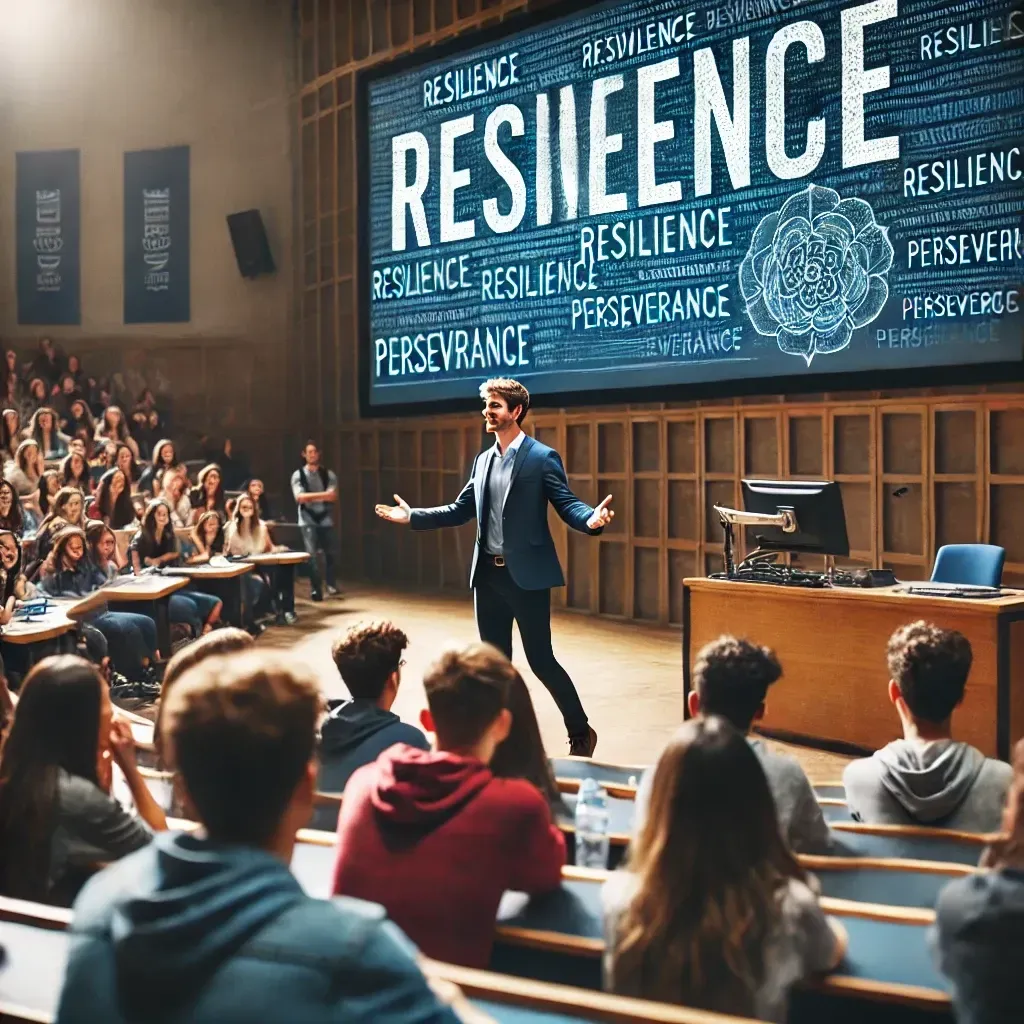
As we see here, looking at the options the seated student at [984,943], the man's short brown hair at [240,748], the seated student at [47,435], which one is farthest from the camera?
the seated student at [47,435]

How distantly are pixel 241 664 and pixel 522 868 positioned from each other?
77 centimetres

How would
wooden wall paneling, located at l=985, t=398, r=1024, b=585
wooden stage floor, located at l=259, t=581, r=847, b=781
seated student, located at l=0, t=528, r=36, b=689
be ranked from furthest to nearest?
wooden wall paneling, located at l=985, t=398, r=1024, b=585, wooden stage floor, located at l=259, t=581, r=847, b=781, seated student, located at l=0, t=528, r=36, b=689

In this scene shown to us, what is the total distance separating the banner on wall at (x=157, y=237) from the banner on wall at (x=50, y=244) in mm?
641

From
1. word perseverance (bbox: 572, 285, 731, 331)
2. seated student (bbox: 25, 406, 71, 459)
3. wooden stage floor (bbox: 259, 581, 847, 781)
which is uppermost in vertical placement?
word perseverance (bbox: 572, 285, 731, 331)

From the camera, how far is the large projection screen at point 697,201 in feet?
18.1

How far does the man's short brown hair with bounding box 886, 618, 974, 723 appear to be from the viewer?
2.64m

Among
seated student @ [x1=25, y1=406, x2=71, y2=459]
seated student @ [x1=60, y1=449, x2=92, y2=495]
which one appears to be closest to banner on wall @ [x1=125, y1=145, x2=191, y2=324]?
seated student @ [x1=25, y1=406, x2=71, y2=459]

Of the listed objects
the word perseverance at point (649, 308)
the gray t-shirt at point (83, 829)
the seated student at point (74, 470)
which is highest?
the word perseverance at point (649, 308)

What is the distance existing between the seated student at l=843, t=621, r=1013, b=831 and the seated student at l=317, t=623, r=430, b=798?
38.5 inches

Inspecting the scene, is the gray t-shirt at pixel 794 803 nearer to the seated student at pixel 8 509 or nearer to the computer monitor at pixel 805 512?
the computer monitor at pixel 805 512

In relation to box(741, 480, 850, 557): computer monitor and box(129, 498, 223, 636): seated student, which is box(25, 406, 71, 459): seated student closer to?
box(129, 498, 223, 636): seated student

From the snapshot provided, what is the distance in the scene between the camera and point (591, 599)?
9516 mm

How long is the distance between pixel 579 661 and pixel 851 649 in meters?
2.76

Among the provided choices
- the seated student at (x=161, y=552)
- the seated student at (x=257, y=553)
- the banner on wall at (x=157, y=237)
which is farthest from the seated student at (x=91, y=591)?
the banner on wall at (x=157, y=237)
